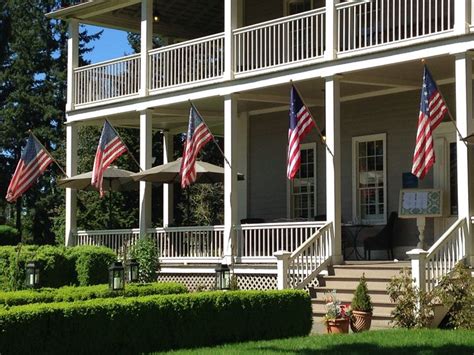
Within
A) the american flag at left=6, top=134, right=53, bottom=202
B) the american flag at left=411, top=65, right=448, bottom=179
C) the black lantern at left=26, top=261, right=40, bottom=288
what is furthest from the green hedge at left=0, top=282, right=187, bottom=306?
the american flag at left=6, top=134, right=53, bottom=202

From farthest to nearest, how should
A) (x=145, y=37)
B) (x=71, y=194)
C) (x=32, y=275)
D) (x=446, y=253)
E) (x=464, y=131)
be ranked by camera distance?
(x=71, y=194) → (x=145, y=37) → (x=32, y=275) → (x=464, y=131) → (x=446, y=253)

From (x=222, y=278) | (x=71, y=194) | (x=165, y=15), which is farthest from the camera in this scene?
(x=165, y=15)

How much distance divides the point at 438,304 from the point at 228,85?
7503 millimetres

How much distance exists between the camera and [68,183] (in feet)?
74.7

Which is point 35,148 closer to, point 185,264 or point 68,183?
point 68,183

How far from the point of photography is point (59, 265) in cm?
1998

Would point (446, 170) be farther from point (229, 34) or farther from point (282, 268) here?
point (229, 34)

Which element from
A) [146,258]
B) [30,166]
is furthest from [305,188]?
[30,166]

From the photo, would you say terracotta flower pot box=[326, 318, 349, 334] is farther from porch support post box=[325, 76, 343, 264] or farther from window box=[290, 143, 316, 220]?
window box=[290, 143, 316, 220]

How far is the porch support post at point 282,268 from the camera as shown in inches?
674

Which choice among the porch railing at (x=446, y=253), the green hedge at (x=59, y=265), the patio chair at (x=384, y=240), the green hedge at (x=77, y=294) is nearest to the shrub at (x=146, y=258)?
the green hedge at (x=59, y=265)

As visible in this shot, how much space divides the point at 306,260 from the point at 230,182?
3.20 metres

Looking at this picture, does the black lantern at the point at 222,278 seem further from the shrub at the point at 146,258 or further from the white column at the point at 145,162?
the white column at the point at 145,162

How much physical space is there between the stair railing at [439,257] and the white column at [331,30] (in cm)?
438
